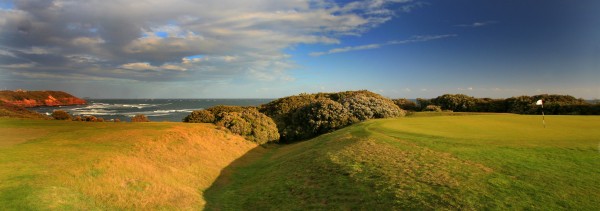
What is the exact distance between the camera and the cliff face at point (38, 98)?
93.7 metres

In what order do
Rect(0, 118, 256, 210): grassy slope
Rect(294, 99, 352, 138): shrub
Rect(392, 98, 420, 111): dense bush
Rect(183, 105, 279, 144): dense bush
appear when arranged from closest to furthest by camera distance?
Rect(0, 118, 256, 210): grassy slope
Rect(183, 105, 279, 144): dense bush
Rect(294, 99, 352, 138): shrub
Rect(392, 98, 420, 111): dense bush

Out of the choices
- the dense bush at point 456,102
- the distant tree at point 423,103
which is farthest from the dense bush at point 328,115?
the distant tree at point 423,103

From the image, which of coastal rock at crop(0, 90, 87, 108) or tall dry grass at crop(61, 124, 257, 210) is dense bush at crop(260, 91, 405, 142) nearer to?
tall dry grass at crop(61, 124, 257, 210)

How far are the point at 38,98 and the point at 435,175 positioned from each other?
132 metres

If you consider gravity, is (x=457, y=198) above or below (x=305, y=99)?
below

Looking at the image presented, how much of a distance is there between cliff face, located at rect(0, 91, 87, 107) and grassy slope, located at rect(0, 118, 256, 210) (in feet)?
314

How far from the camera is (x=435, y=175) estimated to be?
31.5 ft

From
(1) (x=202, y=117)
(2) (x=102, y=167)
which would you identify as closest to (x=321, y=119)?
Result: (1) (x=202, y=117)

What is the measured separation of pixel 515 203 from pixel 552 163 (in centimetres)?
385

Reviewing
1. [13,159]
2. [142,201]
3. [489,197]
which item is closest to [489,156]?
[489,197]

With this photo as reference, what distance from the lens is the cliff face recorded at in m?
93.7

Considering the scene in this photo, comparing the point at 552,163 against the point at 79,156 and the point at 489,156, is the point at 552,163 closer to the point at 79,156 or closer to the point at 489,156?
the point at 489,156

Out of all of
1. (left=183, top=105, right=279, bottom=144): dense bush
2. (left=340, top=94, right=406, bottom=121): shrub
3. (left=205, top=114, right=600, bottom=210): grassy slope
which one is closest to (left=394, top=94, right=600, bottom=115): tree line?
(left=340, top=94, right=406, bottom=121): shrub

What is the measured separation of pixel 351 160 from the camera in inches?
488
